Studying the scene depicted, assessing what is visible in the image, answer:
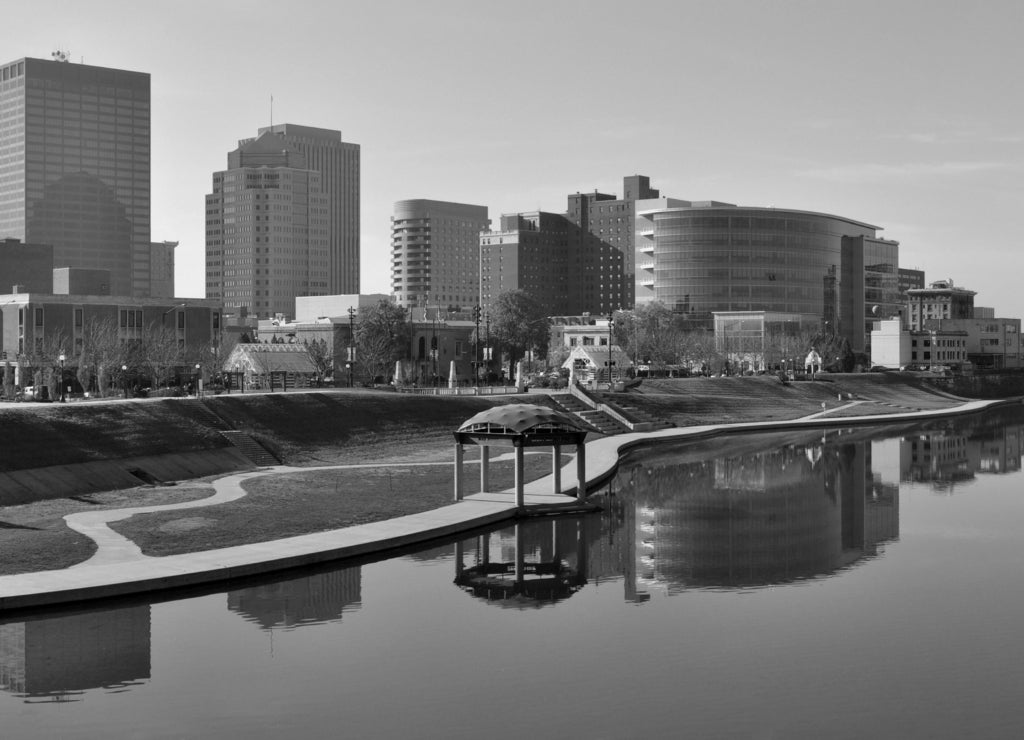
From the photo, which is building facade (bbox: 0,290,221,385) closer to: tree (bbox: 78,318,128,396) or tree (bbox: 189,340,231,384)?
tree (bbox: 78,318,128,396)

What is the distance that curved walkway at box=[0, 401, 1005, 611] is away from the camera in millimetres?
33062

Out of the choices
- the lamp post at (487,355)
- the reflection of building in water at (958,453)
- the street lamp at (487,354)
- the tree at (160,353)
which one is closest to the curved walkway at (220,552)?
the reflection of building in water at (958,453)

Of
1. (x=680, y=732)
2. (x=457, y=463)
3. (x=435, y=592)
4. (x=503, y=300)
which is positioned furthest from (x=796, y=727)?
(x=503, y=300)

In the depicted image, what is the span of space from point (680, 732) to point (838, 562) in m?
19.6

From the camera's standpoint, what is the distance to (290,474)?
58.0 meters

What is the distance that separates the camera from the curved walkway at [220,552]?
33.1 m

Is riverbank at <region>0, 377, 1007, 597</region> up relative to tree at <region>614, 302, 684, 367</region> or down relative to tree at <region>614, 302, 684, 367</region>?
down

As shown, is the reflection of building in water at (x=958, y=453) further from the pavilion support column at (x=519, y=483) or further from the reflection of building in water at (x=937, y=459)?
the pavilion support column at (x=519, y=483)

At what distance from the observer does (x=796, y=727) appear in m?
24.5

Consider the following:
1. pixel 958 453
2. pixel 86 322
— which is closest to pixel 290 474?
pixel 958 453

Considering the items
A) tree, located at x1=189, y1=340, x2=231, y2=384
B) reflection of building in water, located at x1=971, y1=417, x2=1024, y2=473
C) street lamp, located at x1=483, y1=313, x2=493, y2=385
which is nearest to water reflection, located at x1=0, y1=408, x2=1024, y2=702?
reflection of building in water, located at x1=971, y1=417, x2=1024, y2=473

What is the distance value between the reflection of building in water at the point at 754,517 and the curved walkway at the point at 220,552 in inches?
240

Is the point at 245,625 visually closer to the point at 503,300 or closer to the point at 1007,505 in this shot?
the point at 1007,505

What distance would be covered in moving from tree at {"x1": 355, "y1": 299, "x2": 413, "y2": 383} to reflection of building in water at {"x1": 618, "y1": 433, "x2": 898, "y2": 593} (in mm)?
52249
